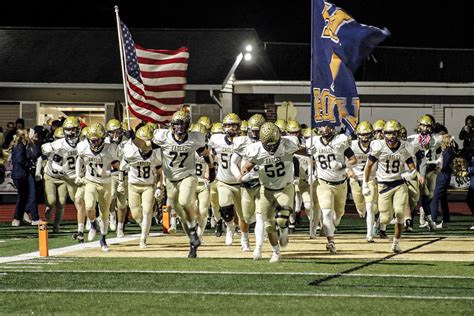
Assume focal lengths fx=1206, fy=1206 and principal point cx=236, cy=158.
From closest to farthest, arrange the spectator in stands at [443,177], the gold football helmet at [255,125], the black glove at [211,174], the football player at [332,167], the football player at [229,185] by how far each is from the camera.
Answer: the gold football helmet at [255,125] < the black glove at [211,174] < the football player at [332,167] < the football player at [229,185] < the spectator in stands at [443,177]

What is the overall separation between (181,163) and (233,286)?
4025 mm

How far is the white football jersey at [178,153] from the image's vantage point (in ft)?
52.1

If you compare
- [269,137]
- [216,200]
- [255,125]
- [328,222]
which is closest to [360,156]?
[216,200]

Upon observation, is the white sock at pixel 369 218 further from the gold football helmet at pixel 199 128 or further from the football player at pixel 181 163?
the football player at pixel 181 163

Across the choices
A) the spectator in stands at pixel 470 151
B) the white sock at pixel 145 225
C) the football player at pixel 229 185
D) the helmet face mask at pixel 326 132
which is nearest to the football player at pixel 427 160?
the spectator in stands at pixel 470 151

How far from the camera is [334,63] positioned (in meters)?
19.2

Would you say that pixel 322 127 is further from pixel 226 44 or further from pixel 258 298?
pixel 226 44

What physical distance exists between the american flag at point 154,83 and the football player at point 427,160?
429cm

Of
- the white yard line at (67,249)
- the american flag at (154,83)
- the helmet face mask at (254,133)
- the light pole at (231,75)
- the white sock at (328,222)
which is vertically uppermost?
the light pole at (231,75)

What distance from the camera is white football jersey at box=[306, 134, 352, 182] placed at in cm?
1695

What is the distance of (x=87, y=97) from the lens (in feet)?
114

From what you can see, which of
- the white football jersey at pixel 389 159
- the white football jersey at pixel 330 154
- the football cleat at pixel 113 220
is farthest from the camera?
the football cleat at pixel 113 220

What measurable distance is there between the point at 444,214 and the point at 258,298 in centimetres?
1278

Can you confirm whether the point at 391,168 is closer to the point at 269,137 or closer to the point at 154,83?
the point at 269,137
